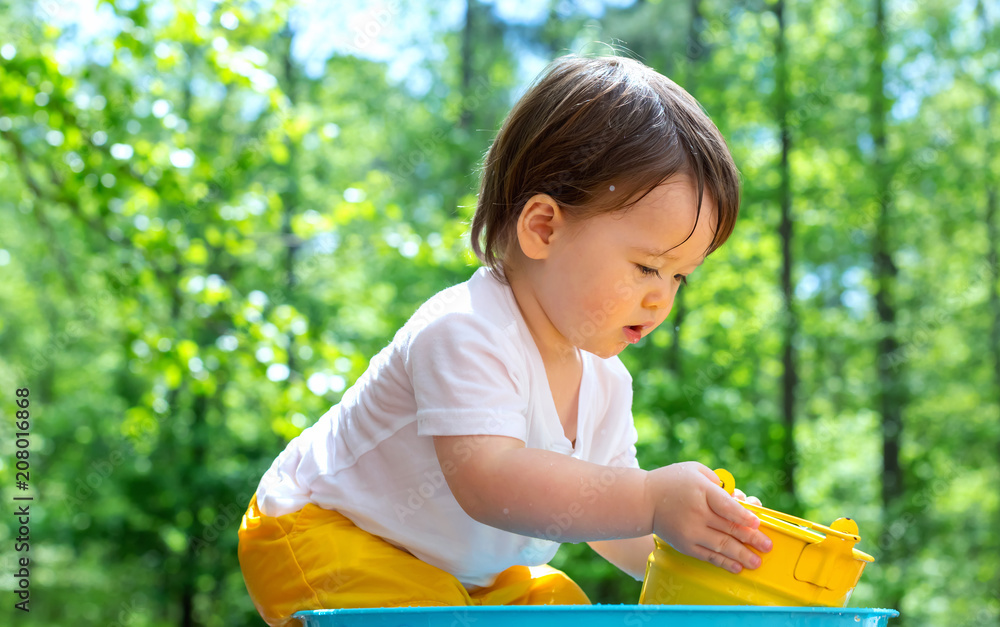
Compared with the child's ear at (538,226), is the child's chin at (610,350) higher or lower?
lower

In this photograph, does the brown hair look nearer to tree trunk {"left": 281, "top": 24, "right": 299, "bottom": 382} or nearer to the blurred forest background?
the blurred forest background

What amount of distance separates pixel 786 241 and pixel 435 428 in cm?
803

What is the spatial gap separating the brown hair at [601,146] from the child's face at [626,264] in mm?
24

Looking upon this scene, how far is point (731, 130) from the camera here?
801 centimetres

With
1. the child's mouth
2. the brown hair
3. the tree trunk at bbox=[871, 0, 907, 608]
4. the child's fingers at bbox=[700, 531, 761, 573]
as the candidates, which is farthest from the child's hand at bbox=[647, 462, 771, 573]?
the tree trunk at bbox=[871, 0, 907, 608]

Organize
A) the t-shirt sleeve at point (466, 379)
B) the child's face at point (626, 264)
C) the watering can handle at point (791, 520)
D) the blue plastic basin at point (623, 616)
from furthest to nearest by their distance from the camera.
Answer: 1. the child's face at point (626, 264)
2. the t-shirt sleeve at point (466, 379)
3. the watering can handle at point (791, 520)
4. the blue plastic basin at point (623, 616)

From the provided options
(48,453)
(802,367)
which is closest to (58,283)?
(48,453)

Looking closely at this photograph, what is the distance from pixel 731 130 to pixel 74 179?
6.52 m

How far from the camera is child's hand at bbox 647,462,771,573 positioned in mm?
925

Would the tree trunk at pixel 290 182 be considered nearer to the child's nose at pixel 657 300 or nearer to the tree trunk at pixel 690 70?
the tree trunk at pixel 690 70

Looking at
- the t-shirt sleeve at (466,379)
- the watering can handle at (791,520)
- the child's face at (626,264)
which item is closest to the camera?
the watering can handle at (791,520)

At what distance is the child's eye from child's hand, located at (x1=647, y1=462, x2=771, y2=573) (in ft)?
1.07

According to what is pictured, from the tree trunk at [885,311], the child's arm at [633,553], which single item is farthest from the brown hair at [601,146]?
the tree trunk at [885,311]

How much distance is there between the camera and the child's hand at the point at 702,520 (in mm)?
925
